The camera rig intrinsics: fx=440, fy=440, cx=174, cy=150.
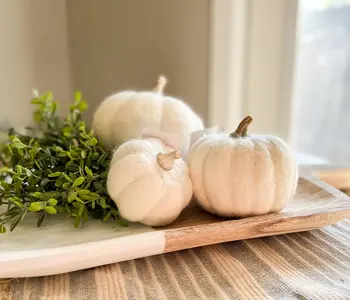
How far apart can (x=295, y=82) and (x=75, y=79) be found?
1.76ft

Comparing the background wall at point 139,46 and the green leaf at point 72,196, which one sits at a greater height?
the background wall at point 139,46

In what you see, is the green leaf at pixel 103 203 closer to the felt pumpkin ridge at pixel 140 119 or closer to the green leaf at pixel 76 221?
the green leaf at pixel 76 221

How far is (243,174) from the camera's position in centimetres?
54

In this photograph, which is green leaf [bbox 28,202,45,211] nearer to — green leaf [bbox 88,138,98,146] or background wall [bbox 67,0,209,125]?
green leaf [bbox 88,138,98,146]

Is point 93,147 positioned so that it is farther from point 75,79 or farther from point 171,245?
point 75,79

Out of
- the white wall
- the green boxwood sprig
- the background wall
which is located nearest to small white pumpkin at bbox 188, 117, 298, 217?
the green boxwood sprig

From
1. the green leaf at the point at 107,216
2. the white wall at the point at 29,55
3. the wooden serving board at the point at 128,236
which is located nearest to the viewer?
the wooden serving board at the point at 128,236

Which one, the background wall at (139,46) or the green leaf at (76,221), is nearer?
the green leaf at (76,221)

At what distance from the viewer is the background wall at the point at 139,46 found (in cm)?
99

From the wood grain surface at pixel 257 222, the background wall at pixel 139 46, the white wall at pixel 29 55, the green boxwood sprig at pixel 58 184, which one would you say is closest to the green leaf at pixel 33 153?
the green boxwood sprig at pixel 58 184

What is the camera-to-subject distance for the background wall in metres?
0.99

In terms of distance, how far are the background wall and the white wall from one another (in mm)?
30

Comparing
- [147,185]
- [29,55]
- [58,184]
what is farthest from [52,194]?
[29,55]

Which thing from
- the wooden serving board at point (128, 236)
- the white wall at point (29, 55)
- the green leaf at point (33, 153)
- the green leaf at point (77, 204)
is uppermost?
the white wall at point (29, 55)
